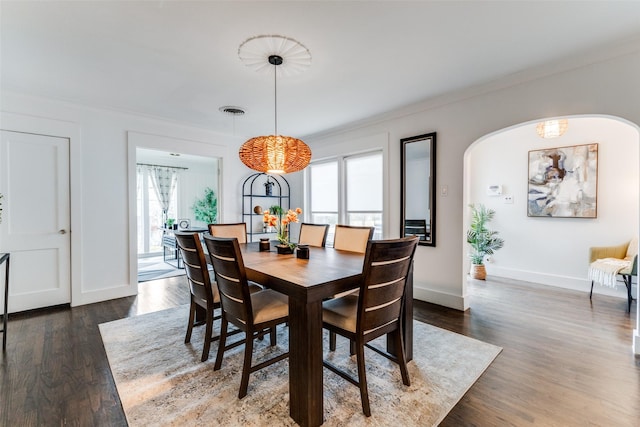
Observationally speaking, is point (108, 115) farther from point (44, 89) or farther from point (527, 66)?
point (527, 66)

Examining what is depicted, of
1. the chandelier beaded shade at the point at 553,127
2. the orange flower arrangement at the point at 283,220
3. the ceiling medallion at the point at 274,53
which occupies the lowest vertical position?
the orange flower arrangement at the point at 283,220

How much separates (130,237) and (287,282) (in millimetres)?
3394

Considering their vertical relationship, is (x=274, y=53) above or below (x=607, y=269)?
above

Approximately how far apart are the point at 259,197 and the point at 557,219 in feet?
16.1

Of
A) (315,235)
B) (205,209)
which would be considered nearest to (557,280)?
(315,235)

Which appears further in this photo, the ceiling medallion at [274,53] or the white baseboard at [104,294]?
the white baseboard at [104,294]

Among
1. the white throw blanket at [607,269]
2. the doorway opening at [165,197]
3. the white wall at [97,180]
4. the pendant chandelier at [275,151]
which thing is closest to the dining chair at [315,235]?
the pendant chandelier at [275,151]

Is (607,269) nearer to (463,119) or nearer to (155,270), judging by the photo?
(463,119)

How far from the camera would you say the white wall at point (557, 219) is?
12.4 ft

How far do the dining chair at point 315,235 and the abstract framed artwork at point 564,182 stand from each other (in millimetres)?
3561

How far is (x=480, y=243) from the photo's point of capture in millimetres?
4762

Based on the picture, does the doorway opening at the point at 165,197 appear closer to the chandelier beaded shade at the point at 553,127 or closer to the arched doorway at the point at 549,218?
the arched doorway at the point at 549,218

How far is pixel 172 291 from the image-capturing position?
416cm

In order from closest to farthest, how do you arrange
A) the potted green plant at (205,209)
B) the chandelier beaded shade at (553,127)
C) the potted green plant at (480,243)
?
→ the chandelier beaded shade at (553,127), the potted green plant at (480,243), the potted green plant at (205,209)
